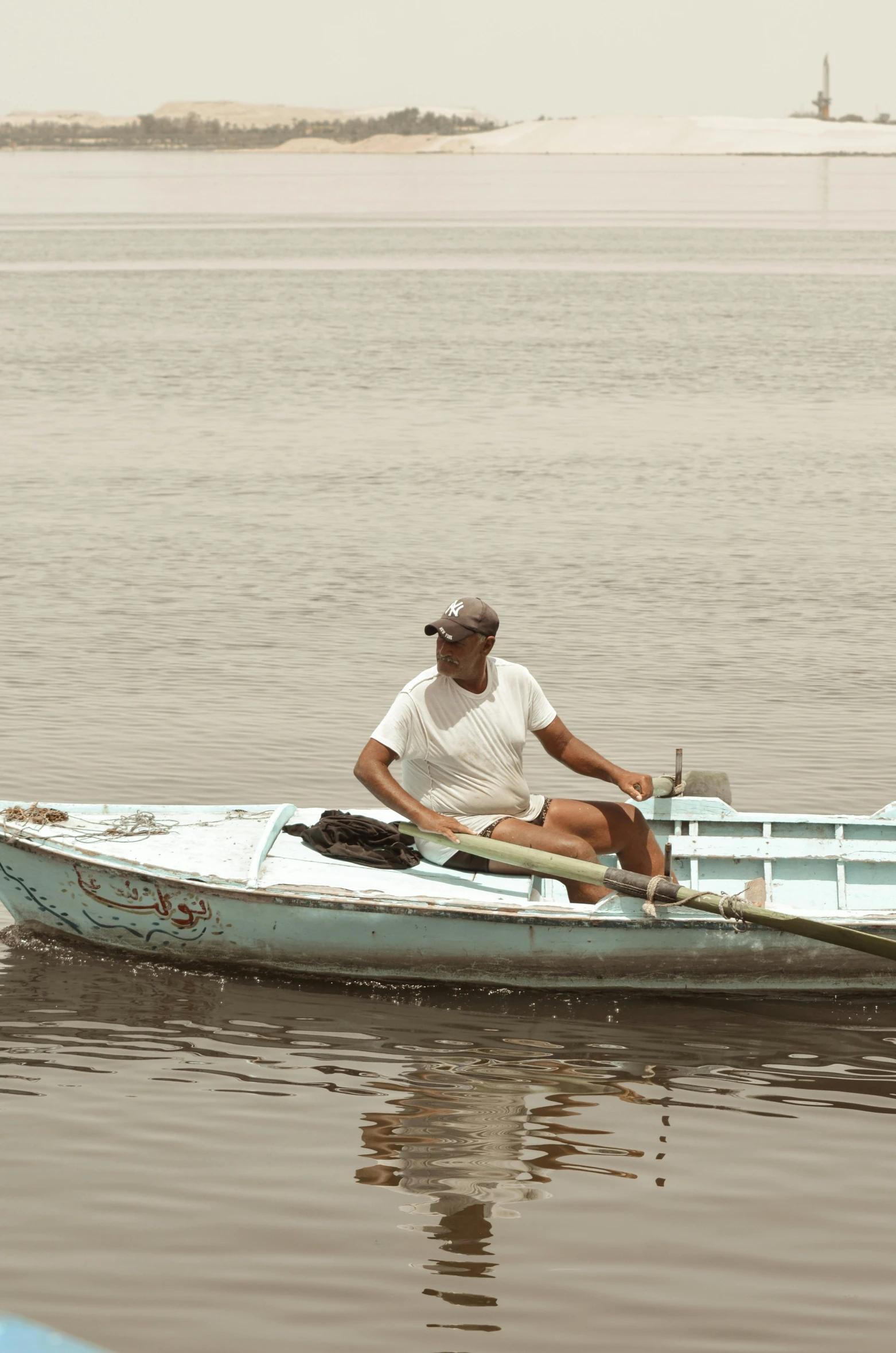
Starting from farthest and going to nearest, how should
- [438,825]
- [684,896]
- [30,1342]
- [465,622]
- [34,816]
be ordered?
[34,816], [438,825], [465,622], [684,896], [30,1342]

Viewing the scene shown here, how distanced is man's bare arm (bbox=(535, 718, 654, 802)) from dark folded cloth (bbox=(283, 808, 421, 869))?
30.7 inches

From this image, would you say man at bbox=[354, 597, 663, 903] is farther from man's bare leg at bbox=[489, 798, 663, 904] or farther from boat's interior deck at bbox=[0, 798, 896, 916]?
boat's interior deck at bbox=[0, 798, 896, 916]

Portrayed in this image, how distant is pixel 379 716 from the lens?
519 inches

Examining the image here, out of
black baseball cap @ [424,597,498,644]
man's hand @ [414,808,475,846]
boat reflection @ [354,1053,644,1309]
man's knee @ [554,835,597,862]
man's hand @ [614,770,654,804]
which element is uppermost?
black baseball cap @ [424,597,498,644]

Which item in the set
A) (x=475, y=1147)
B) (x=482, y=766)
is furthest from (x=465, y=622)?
(x=475, y=1147)

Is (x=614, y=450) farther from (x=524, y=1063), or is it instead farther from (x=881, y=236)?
(x=881, y=236)

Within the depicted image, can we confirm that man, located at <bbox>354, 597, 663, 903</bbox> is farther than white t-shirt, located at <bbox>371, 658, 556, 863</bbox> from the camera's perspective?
No

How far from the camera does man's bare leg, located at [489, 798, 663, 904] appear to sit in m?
8.38

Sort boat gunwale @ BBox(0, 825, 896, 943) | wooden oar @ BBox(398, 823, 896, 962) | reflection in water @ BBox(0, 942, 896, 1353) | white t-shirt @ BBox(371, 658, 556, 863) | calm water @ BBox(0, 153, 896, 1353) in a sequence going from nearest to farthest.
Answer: reflection in water @ BBox(0, 942, 896, 1353) < calm water @ BBox(0, 153, 896, 1353) < wooden oar @ BBox(398, 823, 896, 962) < boat gunwale @ BBox(0, 825, 896, 943) < white t-shirt @ BBox(371, 658, 556, 863)

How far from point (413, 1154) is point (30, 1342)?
3.40 m

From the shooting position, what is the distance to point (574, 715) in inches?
521

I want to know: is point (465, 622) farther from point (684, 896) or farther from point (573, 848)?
point (684, 896)

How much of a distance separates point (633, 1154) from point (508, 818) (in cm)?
186

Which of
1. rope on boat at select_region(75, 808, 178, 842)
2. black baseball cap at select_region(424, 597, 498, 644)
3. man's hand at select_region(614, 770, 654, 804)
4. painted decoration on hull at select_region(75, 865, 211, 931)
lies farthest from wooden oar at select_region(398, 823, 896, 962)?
rope on boat at select_region(75, 808, 178, 842)
